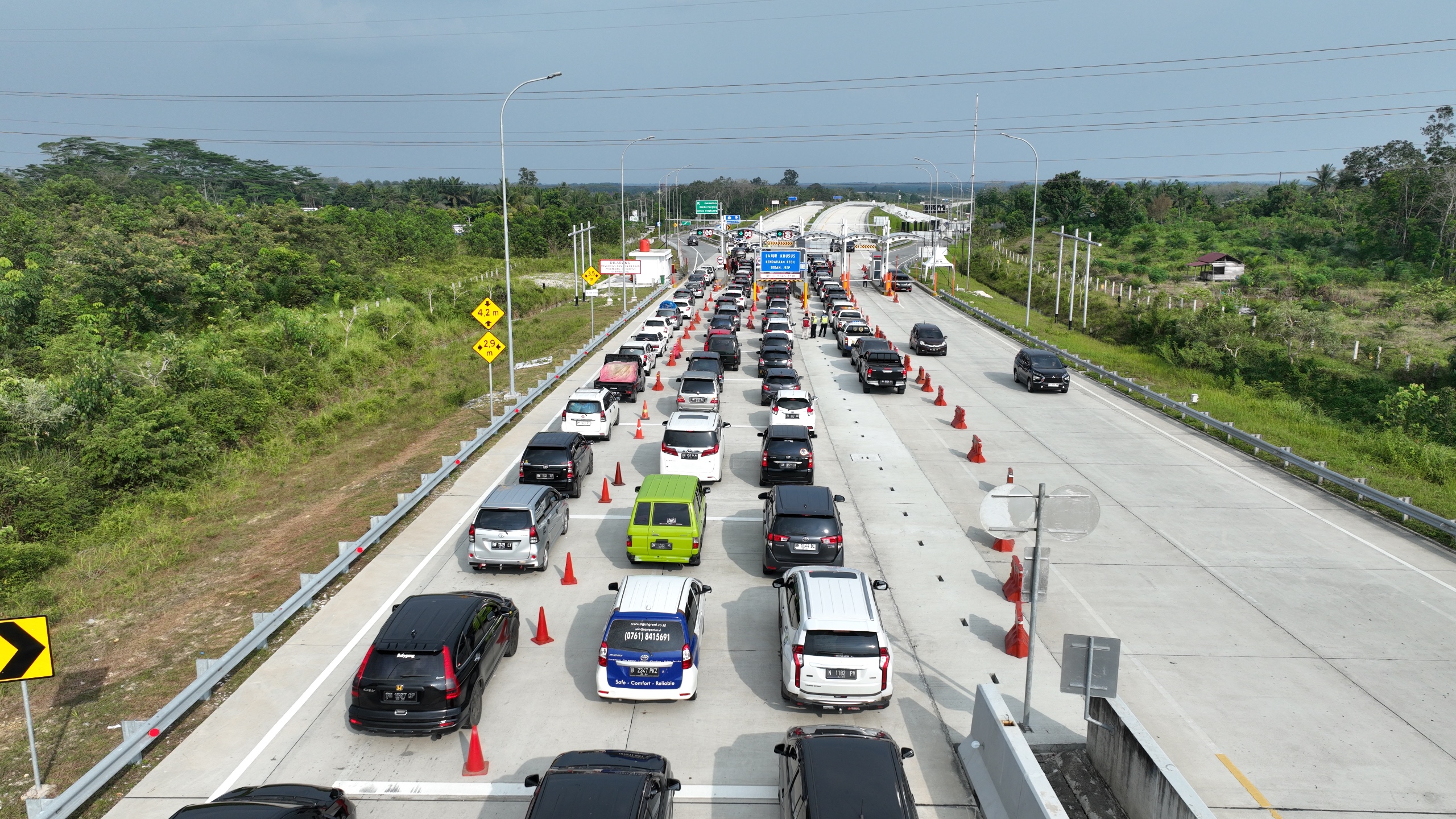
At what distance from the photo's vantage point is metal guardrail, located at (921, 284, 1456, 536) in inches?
747

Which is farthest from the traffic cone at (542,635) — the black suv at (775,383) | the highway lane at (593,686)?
the black suv at (775,383)

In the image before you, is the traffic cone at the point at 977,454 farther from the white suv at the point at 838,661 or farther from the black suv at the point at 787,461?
the white suv at the point at 838,661

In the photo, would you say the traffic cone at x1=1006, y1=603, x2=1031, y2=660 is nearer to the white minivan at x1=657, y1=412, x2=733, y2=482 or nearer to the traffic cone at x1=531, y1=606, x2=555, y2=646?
Answer: the traffic cone at x1=531, y1=606, x2=555, y2=646

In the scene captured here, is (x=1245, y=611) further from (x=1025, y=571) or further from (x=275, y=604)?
(x=275, y=604)

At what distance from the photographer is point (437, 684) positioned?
10.7 metres

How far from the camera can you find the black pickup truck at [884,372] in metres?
33.1

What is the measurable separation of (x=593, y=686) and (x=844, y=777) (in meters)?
4.93

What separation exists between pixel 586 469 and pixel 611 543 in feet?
13.9

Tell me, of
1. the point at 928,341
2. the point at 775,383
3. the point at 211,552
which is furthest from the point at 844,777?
the point at 928,341

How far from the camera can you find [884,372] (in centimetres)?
3306

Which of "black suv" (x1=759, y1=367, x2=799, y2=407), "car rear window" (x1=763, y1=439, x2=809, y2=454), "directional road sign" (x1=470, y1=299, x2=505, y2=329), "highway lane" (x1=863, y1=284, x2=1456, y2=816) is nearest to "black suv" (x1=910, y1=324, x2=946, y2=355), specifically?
"black suv" (x1=759, y1=367, x2=799, y2=407)

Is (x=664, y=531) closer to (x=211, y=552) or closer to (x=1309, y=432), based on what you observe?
(x=211, y=552)

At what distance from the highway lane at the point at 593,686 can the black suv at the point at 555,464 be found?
0.59 metres

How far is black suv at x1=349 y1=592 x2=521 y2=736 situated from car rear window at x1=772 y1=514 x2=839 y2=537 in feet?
20.1
